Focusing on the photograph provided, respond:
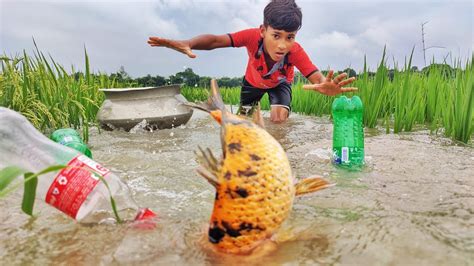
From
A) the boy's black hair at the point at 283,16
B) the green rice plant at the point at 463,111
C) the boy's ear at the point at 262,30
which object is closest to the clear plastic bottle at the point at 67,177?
the boy's black hair at the point at 283,16

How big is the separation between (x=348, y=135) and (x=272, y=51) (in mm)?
1771

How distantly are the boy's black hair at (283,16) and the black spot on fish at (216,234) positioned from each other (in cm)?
304

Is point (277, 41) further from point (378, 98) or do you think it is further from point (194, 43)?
point (378, 98)

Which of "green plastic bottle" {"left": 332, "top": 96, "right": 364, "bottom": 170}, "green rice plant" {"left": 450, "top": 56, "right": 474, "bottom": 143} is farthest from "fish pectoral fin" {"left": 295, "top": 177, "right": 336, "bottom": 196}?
"green rice plant" {"left": 450, "top": 56, "right": 474, "bottom": 143}

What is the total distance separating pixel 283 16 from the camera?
4.05 m

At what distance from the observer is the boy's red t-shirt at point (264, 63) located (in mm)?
4551

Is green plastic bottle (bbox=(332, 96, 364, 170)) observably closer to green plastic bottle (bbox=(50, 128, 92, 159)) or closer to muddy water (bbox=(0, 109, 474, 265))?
muddy water (bbox=(0, 109, 474, 265))

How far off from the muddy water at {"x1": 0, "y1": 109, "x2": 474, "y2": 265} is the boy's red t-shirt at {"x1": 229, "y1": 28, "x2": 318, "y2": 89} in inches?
70.7

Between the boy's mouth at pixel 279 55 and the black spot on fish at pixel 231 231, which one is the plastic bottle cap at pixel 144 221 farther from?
the boy's mouth at pixel 279 55

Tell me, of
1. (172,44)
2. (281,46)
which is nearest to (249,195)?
(172,44)

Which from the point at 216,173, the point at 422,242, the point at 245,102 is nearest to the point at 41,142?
the point at 216,173

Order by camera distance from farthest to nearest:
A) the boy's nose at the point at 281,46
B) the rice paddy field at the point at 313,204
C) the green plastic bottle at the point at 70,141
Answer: the boy's nose at the point at 281,46 < the green plastic bottle at the point at 70,141 < the rice paddy field at the point at 313,204

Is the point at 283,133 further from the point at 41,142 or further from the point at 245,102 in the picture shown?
the point at 41,142

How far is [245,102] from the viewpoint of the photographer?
535 centimetres
